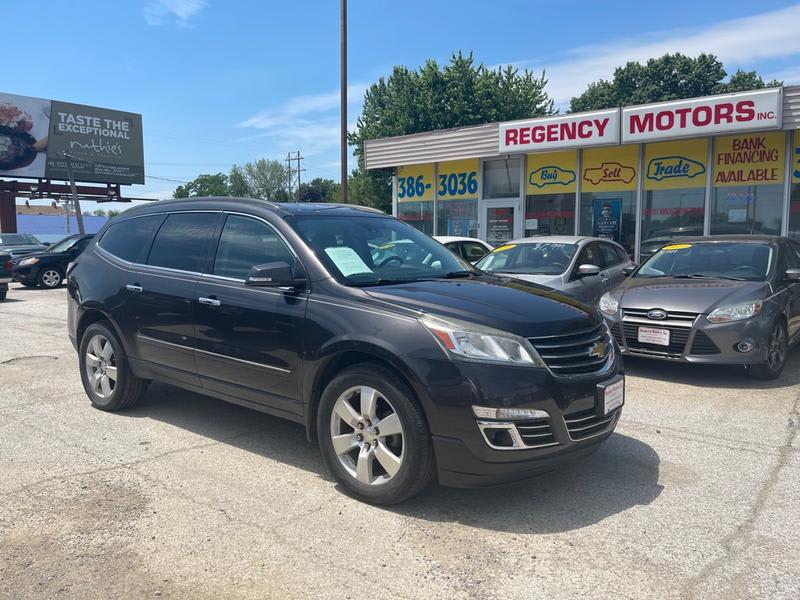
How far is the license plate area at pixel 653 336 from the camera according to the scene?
661 cm

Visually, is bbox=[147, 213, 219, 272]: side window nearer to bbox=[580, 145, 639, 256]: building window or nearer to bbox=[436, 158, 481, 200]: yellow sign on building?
bbox=[580, 145, 639, 256]: building window

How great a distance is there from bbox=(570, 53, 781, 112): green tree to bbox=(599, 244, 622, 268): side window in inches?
1429

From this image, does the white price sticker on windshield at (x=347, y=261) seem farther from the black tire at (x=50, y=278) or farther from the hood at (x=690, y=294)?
the black tire at (x=50, y=278)

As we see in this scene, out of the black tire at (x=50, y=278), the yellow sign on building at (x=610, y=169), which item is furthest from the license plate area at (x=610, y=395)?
the black tire at (x=50, y=278)

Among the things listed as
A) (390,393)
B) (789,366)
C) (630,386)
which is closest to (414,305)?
(390,393)

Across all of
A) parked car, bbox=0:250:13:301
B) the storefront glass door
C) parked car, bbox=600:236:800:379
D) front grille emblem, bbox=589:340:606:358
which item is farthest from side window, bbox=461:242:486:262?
parked car, bbox=0:250:13:301

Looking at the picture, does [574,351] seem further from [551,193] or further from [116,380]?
[551,193]

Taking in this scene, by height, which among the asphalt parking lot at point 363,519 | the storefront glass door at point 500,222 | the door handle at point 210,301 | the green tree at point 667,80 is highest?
the green tree at point 667,80

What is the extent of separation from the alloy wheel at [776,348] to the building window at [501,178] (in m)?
9.82

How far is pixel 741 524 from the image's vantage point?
3.50 meters

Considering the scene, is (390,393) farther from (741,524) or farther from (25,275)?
(25,275)

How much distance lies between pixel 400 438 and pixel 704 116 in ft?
36.7

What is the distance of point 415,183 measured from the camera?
18156 millimetres

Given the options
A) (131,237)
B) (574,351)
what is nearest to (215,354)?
(131,237)
